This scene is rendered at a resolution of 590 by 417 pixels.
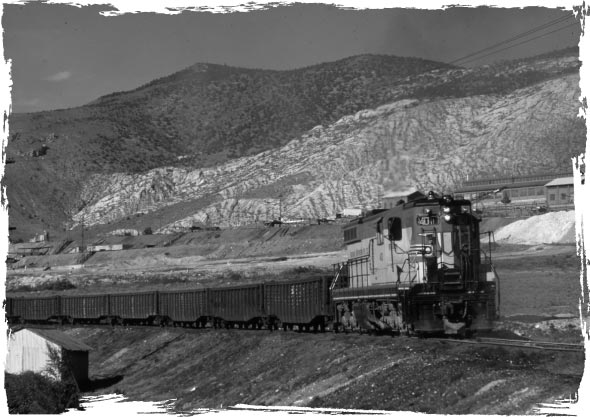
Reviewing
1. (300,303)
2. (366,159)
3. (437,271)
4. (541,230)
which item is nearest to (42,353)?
(300,303)

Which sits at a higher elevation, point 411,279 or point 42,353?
point 411,279

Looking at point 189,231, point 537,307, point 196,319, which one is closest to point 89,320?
point 196,319

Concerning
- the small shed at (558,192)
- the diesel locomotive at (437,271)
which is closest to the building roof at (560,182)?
the small shed at (558,192)

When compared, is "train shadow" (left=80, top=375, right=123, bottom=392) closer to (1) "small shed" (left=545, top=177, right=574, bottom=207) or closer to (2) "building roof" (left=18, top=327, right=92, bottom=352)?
(2) "building roof" (left=18, top=327, right=92, bottom=352)

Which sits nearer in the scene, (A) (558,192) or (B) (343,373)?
(B) (343,373)

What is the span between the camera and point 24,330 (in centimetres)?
4125

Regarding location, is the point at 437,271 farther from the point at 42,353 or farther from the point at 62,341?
the point at 42,353

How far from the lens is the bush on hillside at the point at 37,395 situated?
1184 inches

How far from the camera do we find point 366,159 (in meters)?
97.8

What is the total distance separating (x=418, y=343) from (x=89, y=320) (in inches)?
1762

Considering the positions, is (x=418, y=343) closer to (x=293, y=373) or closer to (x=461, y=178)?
(x=293, y=373)

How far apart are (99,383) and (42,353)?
2.89 m

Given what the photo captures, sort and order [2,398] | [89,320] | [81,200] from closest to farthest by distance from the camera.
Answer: [2,398] → [89,320] → [81,200]

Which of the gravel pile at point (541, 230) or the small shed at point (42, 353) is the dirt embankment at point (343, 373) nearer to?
the small shed at point (42, 353)
